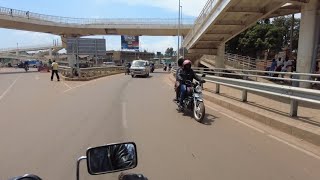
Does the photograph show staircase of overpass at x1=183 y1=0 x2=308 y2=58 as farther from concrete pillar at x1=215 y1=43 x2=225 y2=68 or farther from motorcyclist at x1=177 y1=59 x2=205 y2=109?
motorcyclist at x1=177 y1=59 x2=205 y2=109

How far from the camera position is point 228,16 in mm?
26094

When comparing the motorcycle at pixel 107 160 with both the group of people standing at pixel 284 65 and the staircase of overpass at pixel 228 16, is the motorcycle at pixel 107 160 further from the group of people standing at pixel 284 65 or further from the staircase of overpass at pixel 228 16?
the group of people standing at pixel 284 65

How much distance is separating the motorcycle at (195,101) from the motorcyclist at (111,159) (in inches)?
294

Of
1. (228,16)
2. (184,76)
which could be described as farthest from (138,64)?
(184,76)

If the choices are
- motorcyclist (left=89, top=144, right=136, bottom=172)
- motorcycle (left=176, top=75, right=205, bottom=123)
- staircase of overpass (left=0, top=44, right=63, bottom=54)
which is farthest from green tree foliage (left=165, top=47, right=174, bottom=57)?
motorcyclist (left=89, top=144, right=136, bottom=172)

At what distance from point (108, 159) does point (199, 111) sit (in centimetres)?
775

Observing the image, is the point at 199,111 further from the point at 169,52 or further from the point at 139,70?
the point at 169,52

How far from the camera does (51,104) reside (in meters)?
14.2

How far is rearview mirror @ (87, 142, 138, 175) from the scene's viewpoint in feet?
8.79

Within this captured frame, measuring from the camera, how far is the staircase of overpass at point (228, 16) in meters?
22.8

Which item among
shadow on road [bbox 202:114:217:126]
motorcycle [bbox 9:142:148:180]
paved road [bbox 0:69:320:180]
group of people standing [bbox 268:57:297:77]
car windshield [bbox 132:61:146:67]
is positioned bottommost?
car windshield [bbox 132:61:146:67]

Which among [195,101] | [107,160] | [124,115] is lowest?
[124,115]

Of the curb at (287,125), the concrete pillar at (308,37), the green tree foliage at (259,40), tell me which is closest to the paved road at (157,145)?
the curb at (287,125)

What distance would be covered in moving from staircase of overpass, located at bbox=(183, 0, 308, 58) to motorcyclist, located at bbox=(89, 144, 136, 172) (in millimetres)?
17702
